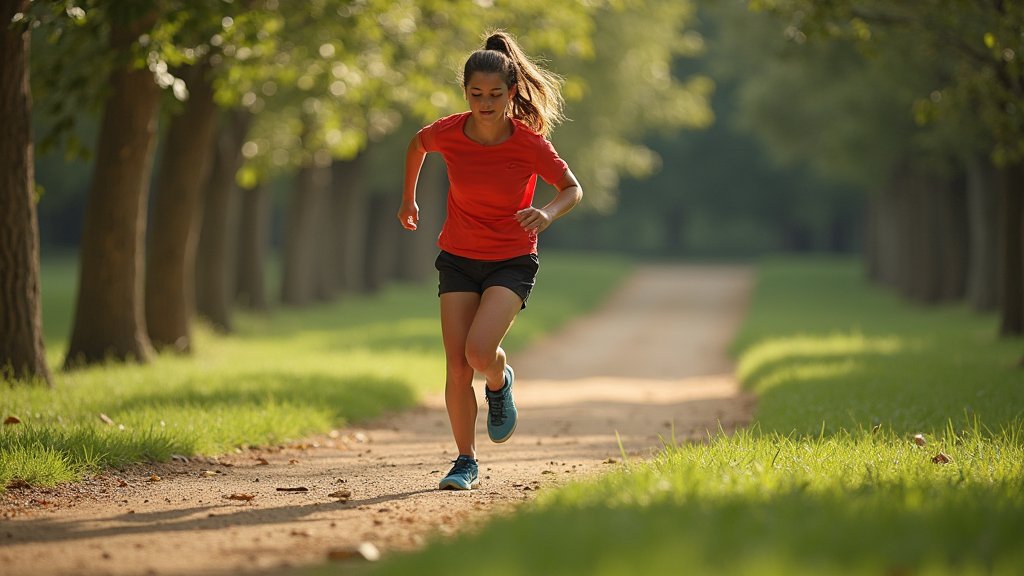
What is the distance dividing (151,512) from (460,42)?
12.0 meters

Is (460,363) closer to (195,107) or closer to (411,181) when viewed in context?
(411,181)

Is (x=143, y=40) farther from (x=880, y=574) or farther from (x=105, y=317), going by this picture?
(x=880, y=574)

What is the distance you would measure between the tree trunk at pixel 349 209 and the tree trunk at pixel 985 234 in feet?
43.4

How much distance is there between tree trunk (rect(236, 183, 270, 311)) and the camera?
78.6 feet

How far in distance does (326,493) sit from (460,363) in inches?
38.7

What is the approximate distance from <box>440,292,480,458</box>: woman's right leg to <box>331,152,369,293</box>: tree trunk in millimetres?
22220

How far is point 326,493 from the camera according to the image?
6.54 meters

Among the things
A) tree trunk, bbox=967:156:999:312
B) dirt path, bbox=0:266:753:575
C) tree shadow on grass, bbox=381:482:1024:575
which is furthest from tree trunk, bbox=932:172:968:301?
tree shadow on grass, bbox=381:482:1024:575

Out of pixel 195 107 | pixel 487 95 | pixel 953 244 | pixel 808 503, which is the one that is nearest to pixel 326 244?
pixel 953 244

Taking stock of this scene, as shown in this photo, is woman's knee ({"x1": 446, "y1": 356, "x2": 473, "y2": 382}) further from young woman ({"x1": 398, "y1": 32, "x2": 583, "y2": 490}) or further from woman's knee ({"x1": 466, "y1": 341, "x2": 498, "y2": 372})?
woman's knee ({"x1": 466, "y1": 341, "x2": 498, "y2": 372})

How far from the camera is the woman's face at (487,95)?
6379 millimetres

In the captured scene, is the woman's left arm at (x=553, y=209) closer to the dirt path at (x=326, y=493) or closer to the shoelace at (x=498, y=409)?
the shoelace at (x=498, y=409)

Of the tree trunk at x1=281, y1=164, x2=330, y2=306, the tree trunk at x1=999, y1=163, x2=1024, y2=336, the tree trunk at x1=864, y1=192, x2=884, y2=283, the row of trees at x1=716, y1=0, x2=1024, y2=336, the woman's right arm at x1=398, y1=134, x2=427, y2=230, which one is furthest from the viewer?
the tree trunk at x1=864, y1=192, x2=884, y2=283

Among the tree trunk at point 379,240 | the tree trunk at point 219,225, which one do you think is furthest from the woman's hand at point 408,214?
the tree trunk at point 379,240
